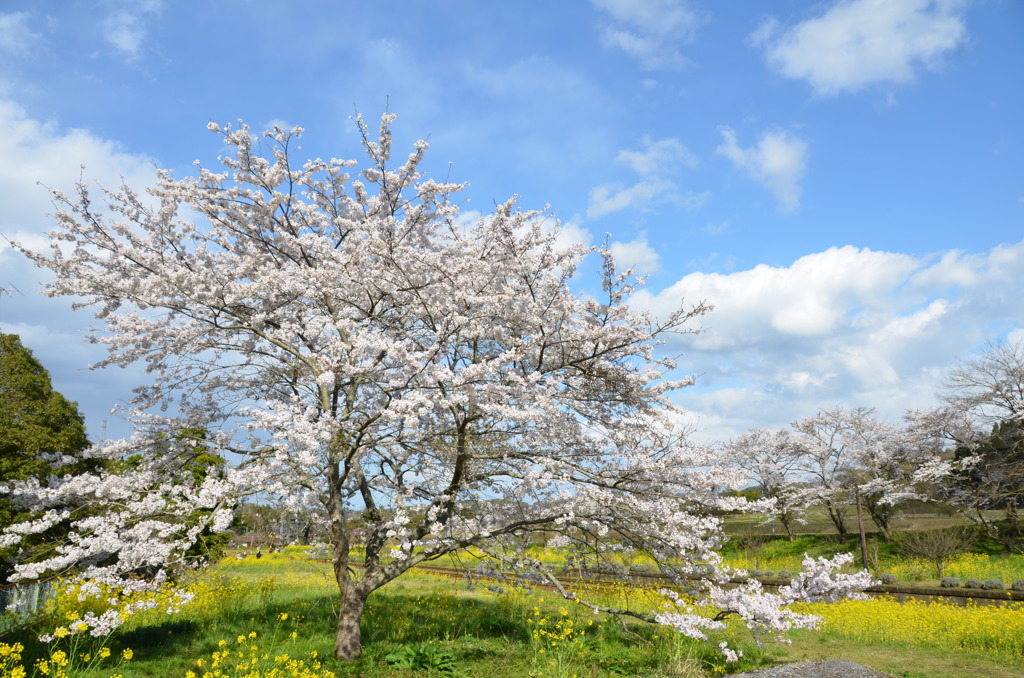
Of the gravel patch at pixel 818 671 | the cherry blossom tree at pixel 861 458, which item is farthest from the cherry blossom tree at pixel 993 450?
the gravel patch at pixel 818 671

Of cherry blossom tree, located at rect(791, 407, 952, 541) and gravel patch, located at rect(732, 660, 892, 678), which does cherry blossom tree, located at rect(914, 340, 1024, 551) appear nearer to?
cherry blossom tree, located at rect(791, 407, 952, 541)

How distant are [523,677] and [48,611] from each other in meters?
8.15

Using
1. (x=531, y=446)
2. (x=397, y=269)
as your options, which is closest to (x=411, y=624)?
(x=531, y=446)

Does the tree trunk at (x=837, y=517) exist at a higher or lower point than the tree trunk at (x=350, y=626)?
lower

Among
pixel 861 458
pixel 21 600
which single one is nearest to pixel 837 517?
pixel 861 458

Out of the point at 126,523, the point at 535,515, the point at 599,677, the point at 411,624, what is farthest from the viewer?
the point at 411,624

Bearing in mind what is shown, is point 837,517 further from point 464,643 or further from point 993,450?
point 464,643

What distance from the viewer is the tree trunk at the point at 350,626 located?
28.9ft

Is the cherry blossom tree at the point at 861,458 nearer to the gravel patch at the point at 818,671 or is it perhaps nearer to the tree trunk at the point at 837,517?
the tree trunk at the point at 837,517

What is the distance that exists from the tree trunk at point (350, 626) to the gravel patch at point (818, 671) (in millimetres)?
5428

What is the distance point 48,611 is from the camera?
10.0 m

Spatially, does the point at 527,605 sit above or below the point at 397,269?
below

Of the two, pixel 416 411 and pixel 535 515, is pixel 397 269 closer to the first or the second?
pixel 416 411

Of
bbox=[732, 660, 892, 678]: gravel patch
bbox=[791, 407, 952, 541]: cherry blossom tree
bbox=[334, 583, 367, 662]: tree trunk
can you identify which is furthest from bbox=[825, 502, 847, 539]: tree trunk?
bbox=[334, 583, 367, 662]: tree trunk
